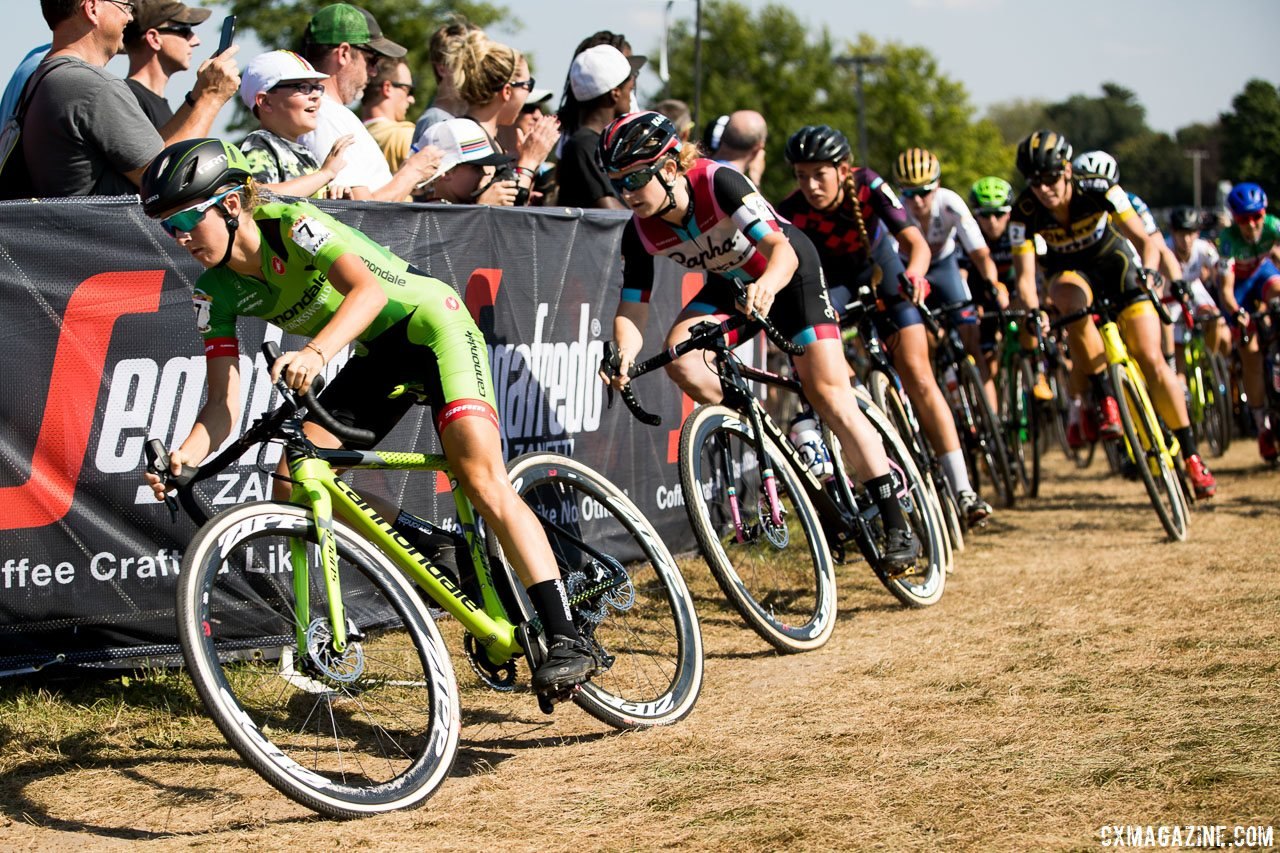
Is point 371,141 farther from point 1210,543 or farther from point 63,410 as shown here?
point 1210,543

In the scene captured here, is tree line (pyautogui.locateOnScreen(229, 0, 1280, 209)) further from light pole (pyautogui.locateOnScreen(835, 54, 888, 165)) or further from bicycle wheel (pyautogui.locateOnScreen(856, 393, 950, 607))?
bicycle wheel (pyautogui.locateOnScreen(856, 393, 950, 607))

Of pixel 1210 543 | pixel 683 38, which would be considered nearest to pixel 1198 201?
pixel 683 38

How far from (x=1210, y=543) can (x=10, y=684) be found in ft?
22.3

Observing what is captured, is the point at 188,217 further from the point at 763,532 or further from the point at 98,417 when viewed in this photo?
the point at 763,532

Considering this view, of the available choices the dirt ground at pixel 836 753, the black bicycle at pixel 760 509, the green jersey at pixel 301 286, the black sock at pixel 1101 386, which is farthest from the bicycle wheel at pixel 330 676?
the black sock at pixel 1101 386

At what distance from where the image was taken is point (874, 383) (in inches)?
327

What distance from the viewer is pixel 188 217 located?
13.6 ft

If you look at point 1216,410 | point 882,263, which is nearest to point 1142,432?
point 882,263

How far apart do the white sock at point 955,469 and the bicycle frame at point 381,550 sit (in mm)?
4272

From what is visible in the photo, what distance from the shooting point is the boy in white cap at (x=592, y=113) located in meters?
7.92

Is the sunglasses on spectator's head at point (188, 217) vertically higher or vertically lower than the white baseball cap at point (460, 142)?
lower

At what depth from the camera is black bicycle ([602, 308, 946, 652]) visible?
18.6 ft

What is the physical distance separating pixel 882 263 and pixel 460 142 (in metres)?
2.96

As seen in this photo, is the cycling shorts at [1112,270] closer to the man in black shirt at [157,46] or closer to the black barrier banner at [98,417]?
the black barrier banner at [98,417]
